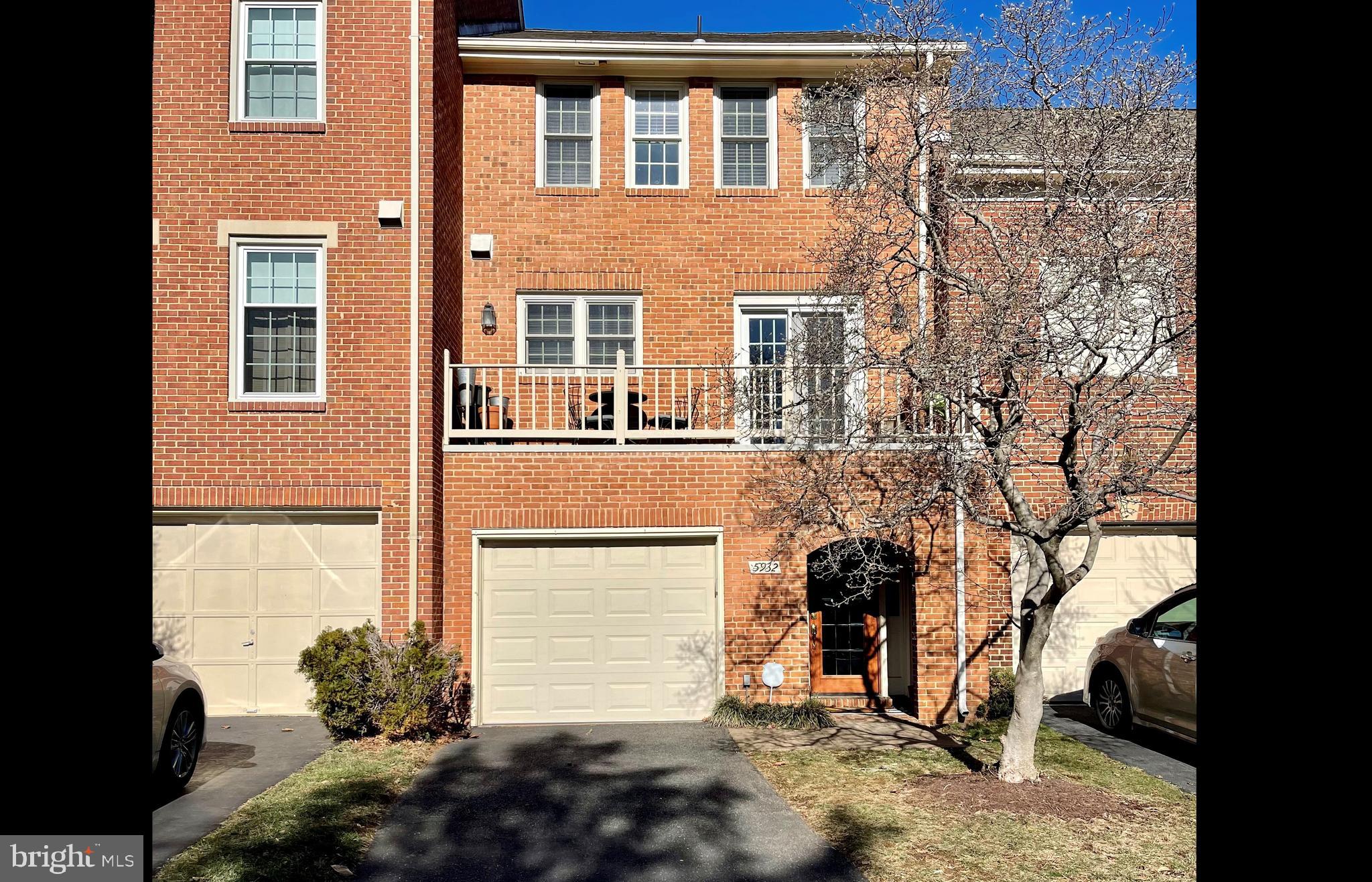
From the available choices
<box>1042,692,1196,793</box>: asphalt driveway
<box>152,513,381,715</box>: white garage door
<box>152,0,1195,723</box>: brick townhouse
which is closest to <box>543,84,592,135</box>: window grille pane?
<box>152,0,1195,723</box>: brick townhouse

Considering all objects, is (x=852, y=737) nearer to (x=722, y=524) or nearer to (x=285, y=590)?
(x=722, y=524)

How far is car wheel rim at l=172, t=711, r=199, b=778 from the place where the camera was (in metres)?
8.23

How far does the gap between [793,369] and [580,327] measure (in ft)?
13.3

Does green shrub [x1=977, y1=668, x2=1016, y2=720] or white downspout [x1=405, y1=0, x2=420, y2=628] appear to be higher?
white downspout [x1=405, y1=0, x2=420, y2=628]

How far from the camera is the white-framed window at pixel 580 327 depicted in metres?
13.6

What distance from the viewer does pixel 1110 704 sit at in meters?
11.0

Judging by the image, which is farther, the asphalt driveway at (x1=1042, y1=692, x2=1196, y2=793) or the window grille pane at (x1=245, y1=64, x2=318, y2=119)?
the window grille pane at (x1=245, y1=64, x2=318, y2=119)

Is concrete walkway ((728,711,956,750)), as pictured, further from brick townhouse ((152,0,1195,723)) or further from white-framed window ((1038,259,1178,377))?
white-framed window ((1038,259,1178,377))

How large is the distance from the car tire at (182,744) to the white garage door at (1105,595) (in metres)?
9.54

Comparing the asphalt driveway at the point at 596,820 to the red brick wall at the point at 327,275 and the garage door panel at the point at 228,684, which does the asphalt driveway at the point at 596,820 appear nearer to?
the red brick wall at the point at 327,275

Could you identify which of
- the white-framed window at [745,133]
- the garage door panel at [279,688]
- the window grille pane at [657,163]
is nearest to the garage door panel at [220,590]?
the garage door panel at [279,688]

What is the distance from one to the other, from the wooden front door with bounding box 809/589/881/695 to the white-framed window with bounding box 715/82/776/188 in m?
5.79
